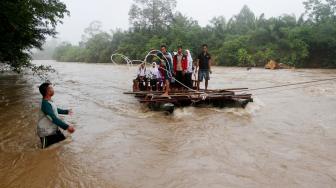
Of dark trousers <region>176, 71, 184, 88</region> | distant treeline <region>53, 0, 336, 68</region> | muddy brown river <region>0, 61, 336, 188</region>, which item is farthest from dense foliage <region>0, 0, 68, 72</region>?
distant treeline <region>53, 0, 336, 68</region>

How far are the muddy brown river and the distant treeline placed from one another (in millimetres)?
21710

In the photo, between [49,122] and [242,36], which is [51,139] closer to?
[49,122]

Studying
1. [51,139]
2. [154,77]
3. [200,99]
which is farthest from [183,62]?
[51,139]

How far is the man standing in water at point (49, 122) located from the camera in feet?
17.3

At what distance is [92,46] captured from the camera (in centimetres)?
6144

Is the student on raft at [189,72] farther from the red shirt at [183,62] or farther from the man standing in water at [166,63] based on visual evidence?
the man standing in water at [166,63]

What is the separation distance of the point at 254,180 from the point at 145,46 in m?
43.0

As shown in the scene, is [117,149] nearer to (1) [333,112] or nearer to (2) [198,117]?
(2) [198,117]

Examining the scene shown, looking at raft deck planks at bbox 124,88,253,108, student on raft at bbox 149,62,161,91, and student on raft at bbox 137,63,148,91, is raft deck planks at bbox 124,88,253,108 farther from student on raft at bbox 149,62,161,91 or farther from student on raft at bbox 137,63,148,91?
student on raft at bbox 137,63,148,91

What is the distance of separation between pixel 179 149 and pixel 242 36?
30957 mm

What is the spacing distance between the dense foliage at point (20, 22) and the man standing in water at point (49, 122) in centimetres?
384

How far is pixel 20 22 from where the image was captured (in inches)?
345

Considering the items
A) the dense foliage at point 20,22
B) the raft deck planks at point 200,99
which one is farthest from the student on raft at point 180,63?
the dense foliage at point 20,22

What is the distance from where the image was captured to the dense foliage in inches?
322
